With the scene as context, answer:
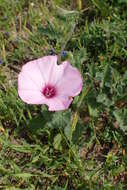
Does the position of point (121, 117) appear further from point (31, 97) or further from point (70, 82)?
point (31, 97)

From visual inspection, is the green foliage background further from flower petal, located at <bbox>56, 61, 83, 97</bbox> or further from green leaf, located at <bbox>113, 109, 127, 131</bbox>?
flower petal, located at <bbox>56, 61, 83, 97</bbox>

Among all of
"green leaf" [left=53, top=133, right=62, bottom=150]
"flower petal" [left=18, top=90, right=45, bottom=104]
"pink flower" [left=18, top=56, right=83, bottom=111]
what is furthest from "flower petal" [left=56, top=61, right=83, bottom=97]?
"green leaf" [left=53, top=133, right=62, bottom=150]

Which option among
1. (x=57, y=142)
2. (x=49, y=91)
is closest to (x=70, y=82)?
(x=49, y=91)

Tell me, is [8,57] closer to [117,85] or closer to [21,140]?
[21,140]

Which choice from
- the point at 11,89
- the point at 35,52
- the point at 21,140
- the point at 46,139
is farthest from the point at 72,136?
the point at 35,52

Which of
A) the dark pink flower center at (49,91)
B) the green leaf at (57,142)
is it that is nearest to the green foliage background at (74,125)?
the green leaf at (57,142)

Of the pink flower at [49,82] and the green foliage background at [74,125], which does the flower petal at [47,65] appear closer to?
the pink flower at [49,82]

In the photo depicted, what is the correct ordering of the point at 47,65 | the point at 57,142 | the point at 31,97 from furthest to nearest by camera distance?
the point at 57,142 < the point at 47,65 < the point at 31,97
